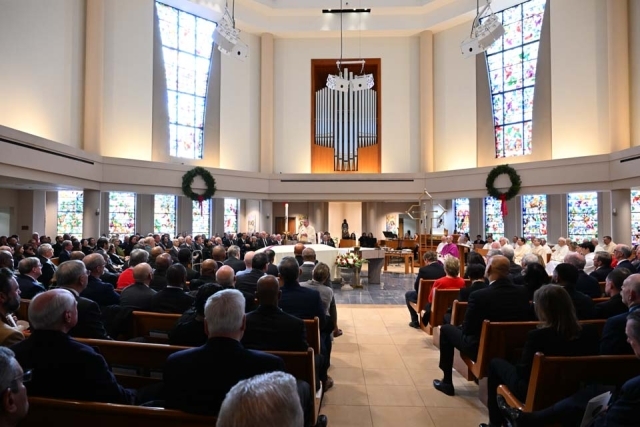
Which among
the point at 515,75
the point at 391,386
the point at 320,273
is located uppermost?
the point at 515,75

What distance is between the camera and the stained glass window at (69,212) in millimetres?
13367

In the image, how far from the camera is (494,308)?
321 cm

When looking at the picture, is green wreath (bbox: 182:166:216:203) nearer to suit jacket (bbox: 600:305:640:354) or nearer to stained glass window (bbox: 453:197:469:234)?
stained glass window (bbox: 453:197:469:234)

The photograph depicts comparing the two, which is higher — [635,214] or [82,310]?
[635,214]

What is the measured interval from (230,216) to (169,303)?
1328cm

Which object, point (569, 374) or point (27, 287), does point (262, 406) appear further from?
point (27, 287)

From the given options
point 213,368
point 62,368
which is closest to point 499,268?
point 213,368

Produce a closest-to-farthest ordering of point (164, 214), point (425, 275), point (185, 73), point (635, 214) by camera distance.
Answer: point (425, 275) < point (635, 214) < point (185, 73) < point (164, 214)

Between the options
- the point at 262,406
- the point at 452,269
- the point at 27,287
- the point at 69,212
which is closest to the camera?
the point at 262,406

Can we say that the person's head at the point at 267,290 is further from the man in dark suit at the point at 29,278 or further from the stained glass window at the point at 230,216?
the stained glass window at the point at 230,216

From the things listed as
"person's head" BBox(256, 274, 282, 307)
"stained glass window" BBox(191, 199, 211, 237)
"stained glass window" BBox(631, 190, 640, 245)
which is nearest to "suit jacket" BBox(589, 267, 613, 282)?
"person's head" BBox(256, 274, 282, 307)

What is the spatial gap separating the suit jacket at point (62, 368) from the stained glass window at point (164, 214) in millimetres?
13539

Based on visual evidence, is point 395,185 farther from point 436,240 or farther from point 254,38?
point 254,38

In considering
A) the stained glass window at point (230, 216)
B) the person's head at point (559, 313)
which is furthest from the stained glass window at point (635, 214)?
the stained glass window at point (230, 216)
